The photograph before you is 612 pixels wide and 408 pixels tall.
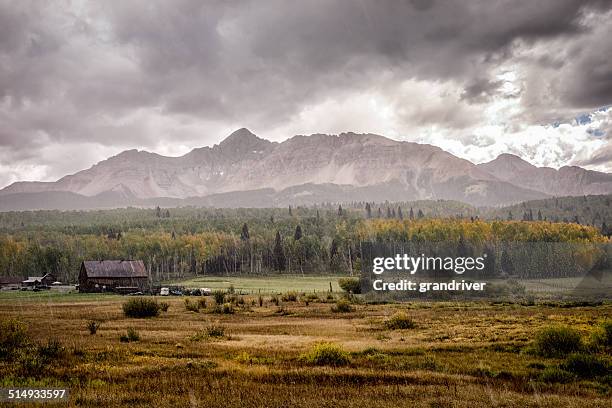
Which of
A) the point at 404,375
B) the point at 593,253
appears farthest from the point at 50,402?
the point at 593,253

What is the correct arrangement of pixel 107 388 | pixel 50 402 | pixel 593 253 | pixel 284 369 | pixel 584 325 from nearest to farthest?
pixel 50 402
pixel 107 388
pixel 284 369
pixel 584 325
pixel 593 253

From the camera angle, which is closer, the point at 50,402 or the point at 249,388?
the point at 50,402

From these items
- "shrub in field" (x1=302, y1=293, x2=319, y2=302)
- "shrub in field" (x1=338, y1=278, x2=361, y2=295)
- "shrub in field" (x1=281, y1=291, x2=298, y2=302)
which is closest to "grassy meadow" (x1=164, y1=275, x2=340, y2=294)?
"shrub in field" (x1=338, y1=278, x2=361, y2=295)

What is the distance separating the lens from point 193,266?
176875 mm

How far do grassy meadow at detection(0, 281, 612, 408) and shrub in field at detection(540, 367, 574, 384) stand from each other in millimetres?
82

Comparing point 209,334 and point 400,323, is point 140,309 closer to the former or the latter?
point 209,334

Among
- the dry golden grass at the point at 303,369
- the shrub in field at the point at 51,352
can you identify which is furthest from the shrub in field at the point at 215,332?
the shrub in field at the point at 51,352

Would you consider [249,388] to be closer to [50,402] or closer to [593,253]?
[50,402]

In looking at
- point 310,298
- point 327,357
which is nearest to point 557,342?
point 327,357

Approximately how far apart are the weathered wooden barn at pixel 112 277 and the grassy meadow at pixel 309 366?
62758 mm

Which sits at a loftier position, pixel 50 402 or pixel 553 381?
pixel 50 402

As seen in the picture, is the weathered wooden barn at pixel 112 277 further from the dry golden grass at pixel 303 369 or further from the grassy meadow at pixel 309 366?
the dry golden grass at pixel 303 369

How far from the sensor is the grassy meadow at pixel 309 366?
17062 mm

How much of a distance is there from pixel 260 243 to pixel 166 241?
35824mm
